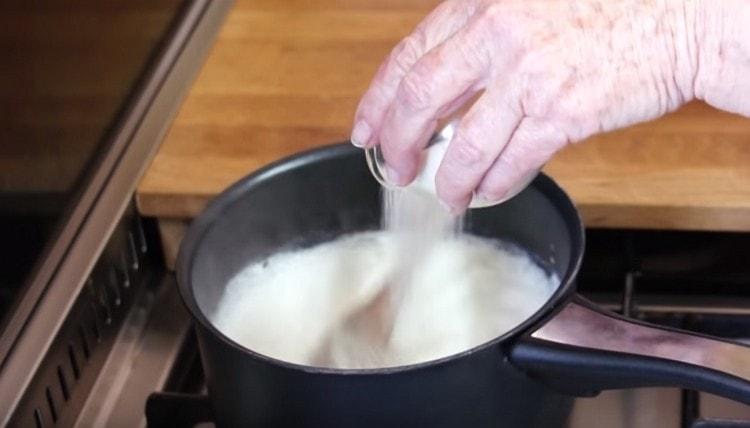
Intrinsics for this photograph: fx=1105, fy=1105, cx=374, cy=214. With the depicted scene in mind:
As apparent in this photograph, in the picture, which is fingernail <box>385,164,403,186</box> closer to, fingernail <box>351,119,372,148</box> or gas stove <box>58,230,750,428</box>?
fingernail <box>351,119,372,148</box>

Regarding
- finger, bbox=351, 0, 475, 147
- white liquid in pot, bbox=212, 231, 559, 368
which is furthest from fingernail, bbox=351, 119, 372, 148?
white liquid in pot, bbox=212, 231, 559, 368

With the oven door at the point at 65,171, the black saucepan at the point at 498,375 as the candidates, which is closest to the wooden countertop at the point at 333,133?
the oven door at the point at 65,171

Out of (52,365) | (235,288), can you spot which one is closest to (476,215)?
(235,288)

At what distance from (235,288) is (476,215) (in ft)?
0.51

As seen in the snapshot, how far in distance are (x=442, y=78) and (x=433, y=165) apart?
0.21 feet

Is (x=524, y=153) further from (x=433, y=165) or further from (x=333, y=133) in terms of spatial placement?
(x=333, y=133)

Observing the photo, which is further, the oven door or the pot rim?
the oven door

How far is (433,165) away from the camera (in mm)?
579

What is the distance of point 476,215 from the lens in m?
0.69

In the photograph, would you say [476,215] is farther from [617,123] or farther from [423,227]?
[617,123]

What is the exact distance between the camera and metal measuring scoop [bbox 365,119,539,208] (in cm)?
56

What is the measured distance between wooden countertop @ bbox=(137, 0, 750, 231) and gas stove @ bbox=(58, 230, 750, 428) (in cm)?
3

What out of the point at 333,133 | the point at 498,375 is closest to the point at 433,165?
the point at 498,375

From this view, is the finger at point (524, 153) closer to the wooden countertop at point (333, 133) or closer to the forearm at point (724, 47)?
the forearm at point (724, 47)
